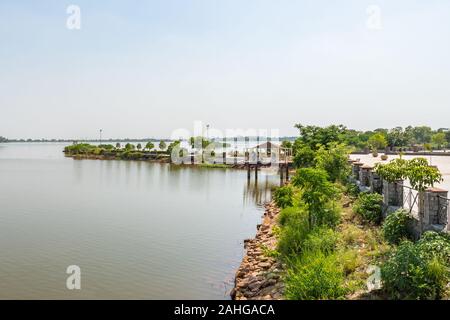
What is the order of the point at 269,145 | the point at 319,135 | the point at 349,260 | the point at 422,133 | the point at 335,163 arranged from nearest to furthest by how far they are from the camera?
the point at 349,260
the point at 335,163
the point at 319,135
the point at 269,145
the point at 422,133

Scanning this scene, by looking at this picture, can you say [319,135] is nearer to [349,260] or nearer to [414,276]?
[349,260]

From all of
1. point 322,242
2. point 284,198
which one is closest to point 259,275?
point 322,242

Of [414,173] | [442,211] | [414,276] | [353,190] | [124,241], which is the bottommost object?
[124,241]

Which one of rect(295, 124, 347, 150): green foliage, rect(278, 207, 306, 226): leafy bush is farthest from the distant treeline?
rect(278, 207, 306, 226): leafy bush

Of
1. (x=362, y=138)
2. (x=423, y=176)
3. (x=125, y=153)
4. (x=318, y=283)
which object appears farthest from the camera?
(x=125, y=153)

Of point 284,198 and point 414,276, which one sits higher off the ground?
point 284,198

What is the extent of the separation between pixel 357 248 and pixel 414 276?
3.56 metres

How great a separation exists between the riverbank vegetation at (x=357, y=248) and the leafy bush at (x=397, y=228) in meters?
0.02

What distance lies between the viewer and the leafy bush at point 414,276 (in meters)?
7.61

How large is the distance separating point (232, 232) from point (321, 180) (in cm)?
675

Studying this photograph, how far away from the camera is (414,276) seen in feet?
25.4

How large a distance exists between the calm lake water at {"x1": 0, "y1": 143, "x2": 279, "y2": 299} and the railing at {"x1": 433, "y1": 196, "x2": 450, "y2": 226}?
622 cm

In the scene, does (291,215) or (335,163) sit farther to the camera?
(335,163)
